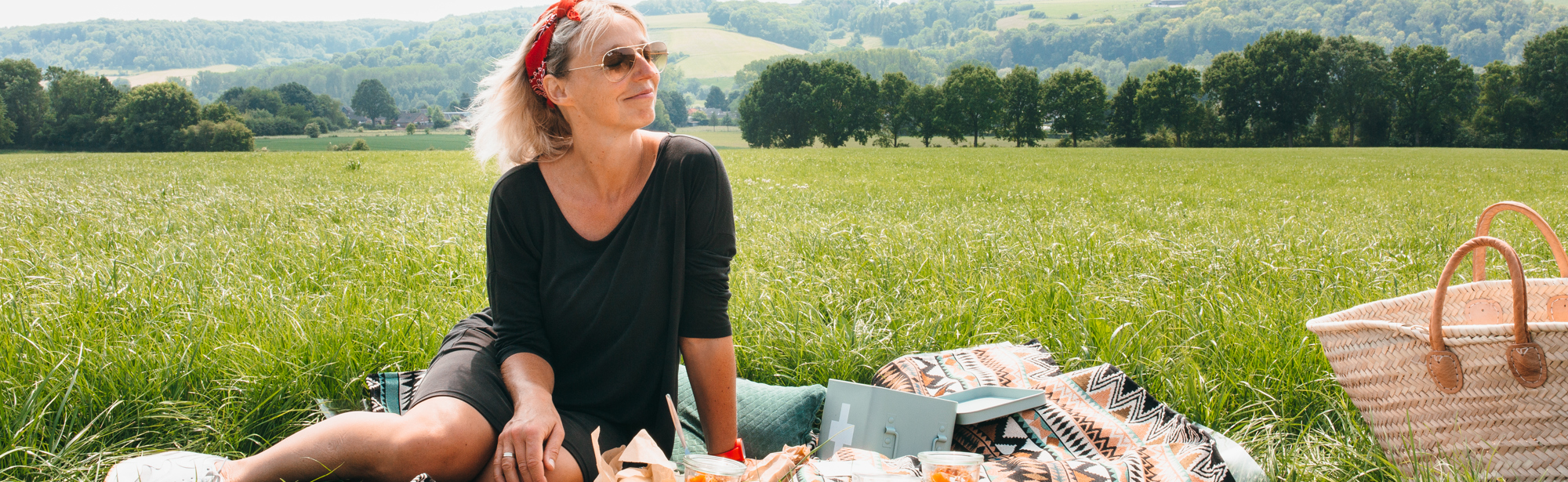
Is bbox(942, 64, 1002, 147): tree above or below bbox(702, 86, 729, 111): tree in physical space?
below

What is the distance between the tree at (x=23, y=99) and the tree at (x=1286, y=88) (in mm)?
102216

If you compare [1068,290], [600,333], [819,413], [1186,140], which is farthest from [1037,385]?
[1186,140]

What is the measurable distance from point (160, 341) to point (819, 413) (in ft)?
8.71

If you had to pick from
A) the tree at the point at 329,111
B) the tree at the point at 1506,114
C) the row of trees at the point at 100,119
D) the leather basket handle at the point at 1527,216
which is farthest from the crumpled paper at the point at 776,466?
the tree at the point at 329,111

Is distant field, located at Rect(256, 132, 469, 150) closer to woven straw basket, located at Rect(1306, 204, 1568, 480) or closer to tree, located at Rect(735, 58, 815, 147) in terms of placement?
tree, located at Rect(735, 58, 815, 147)

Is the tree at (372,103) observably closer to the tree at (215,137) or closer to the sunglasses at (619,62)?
the tree at (215,137)

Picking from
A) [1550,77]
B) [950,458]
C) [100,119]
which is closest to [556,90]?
[950,458]

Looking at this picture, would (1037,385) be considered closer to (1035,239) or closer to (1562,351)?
(1562,351)

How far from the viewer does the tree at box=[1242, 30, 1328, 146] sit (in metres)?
64.9

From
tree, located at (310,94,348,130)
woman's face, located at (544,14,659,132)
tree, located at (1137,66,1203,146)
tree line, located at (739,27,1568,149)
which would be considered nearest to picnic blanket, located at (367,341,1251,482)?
woman's face, located at (544,14,659,132)

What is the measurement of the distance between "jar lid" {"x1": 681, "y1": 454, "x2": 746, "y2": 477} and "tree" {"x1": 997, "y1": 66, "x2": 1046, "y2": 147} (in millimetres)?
72538

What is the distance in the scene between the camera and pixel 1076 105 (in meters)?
69.6

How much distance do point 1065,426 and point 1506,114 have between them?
2908 inches

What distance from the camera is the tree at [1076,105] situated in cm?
6959
